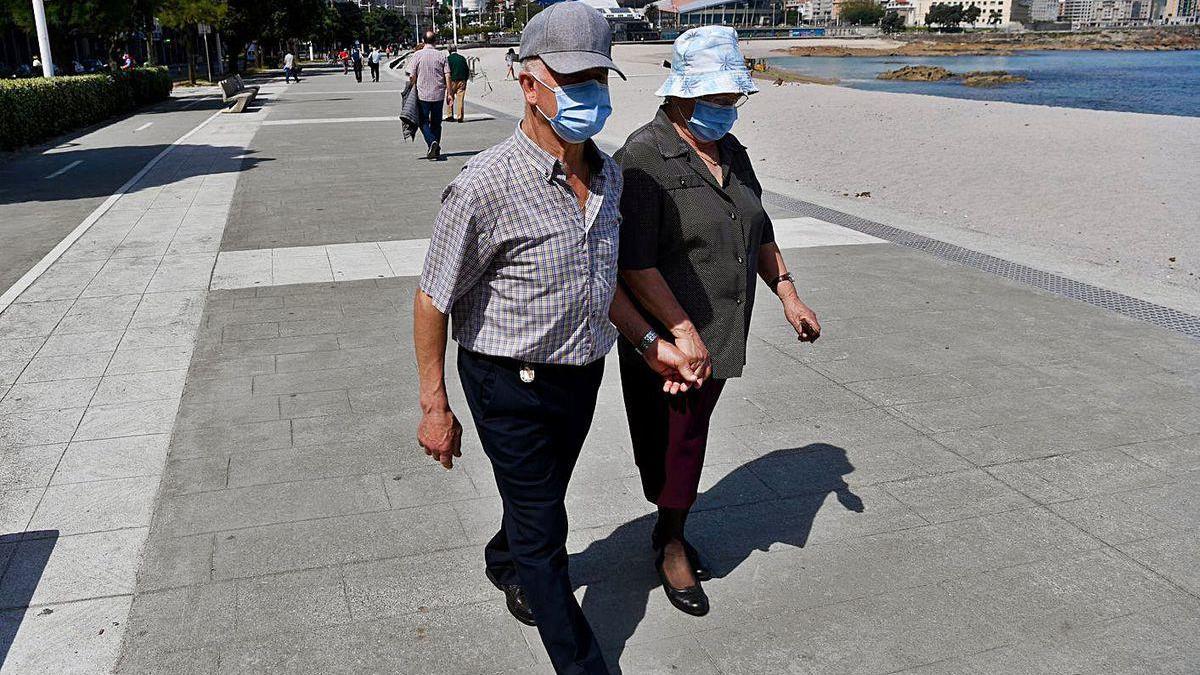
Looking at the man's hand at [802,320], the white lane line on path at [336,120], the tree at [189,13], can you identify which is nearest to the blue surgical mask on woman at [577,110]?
the man's hand at [802,320]

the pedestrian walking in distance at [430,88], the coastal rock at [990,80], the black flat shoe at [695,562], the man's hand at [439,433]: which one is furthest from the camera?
the coastal rock at [990,80]

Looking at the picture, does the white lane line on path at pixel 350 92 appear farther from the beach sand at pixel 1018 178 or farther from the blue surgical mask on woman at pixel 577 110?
the blue surgical mask on woman at pixel 577 110

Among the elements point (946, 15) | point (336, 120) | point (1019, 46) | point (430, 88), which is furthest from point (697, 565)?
point (946, 15)

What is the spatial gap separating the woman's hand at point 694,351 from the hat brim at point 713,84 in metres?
0.69

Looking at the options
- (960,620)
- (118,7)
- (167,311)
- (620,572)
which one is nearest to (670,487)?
(620,572)

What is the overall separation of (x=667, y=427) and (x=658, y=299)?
49 cm

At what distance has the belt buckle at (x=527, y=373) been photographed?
2412 mm

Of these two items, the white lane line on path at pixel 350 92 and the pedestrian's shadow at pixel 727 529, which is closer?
the pedestrian's shadow at pixel 727 529

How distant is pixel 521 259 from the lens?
2.35m

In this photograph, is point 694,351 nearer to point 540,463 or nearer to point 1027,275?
point 540,463

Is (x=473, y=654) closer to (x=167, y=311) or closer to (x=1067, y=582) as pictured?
(x=1067, y=582)

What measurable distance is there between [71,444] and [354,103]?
24793 mm

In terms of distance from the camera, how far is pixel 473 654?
113 inches

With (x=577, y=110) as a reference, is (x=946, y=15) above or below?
above
